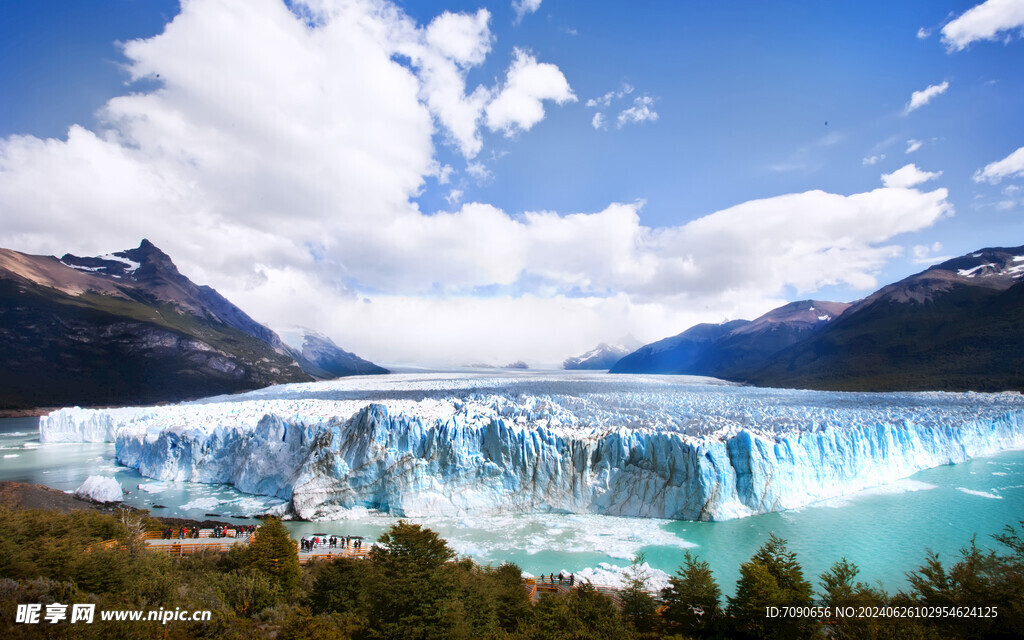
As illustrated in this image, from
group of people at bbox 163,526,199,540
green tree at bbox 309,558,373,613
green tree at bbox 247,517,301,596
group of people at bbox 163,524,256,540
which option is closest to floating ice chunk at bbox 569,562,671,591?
green tree at bbox 309,558,373,613

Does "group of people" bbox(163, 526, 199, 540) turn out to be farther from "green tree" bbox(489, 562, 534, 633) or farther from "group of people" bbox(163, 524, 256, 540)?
"green tree" bbox(489, 562, 534, 633)

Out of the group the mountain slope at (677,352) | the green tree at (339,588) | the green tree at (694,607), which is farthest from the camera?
the mountain slope at (677,352)

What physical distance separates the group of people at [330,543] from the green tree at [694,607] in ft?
38.9

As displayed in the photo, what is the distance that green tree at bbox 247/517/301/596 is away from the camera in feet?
40.9

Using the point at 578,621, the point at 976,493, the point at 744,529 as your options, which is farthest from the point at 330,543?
the point at 976,493

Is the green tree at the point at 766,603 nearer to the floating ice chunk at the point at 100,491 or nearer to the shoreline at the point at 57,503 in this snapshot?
the shoreline at the point at 57,503

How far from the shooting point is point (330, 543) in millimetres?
18734

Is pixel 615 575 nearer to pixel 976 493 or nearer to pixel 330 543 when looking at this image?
pixel 330 543

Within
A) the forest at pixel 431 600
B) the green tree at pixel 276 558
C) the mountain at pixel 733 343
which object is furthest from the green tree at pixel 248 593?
the mountain at pixel 733 343

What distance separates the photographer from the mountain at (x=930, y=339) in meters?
55.0

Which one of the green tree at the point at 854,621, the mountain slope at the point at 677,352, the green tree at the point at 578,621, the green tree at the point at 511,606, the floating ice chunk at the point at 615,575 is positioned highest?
the mountain slope at the point at 677,352

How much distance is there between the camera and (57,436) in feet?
147

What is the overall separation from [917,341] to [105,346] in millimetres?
132980

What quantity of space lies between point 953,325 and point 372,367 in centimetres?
14400
